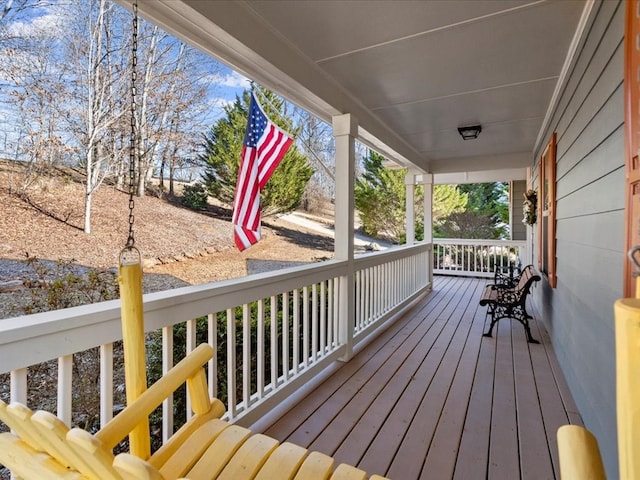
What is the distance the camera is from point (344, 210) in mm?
3059

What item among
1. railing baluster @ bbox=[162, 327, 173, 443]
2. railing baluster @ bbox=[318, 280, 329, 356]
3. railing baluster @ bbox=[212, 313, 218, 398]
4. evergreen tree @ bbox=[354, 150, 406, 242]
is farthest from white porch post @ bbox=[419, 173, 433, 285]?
evergreen tree @ bbox=[354, 150, 406, 242]

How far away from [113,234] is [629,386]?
154 inches

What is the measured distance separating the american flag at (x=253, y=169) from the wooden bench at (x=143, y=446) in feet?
2.73

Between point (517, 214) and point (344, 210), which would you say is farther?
point (517, 214)

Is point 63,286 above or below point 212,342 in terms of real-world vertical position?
above

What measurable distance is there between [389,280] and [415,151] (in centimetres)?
234

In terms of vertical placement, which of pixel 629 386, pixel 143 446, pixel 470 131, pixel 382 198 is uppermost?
pixel 382 198

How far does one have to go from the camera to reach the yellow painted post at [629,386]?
1.79ft

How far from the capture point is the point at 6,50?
93.9 inches

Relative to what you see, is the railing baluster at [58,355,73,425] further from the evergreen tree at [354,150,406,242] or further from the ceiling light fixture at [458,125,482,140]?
the evergreen tree at [354,150,406,242]

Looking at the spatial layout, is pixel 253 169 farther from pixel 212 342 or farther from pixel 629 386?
pixel 629 386

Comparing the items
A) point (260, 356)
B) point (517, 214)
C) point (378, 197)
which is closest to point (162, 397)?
point (260, 356)

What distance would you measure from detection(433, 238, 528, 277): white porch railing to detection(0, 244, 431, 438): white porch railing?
4682 mm

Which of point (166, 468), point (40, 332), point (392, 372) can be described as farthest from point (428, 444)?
point (40, 332)
